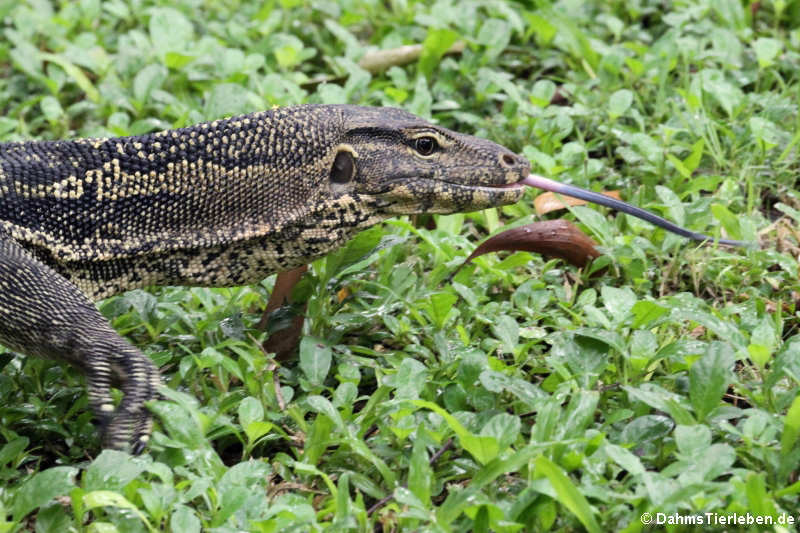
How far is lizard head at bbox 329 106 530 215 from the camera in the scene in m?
3.84

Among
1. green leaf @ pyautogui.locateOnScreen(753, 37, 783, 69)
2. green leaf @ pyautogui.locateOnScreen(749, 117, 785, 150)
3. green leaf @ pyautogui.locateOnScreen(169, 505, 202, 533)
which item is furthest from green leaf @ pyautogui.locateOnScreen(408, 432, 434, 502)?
green leaf @ pyautogui.locateOnScreen(753, 37, 783, 69)

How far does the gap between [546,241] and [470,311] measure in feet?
1.69

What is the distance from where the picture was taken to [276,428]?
349 centimetres

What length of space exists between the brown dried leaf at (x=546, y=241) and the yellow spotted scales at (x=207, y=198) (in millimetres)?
462

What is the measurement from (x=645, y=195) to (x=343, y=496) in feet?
8.25

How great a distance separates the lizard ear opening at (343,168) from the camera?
384 cm

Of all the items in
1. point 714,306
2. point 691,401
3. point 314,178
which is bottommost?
point 714,306

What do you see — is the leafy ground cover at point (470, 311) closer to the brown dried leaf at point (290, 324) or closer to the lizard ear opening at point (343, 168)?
the brown dried leaf at point (290, 324)

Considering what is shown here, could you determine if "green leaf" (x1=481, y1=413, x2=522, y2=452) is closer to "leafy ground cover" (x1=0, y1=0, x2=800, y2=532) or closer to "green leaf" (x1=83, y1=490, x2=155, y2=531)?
"leafy ground cover" (x1=0, y1=0, x2=800, y2=532)

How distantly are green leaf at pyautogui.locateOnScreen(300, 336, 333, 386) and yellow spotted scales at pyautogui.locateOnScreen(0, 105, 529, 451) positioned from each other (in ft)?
0.98

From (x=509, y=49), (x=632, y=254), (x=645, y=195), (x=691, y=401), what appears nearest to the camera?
(x=691, y=401)

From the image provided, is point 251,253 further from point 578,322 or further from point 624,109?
point 624,109

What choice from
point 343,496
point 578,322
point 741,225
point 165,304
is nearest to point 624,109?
point 741,225

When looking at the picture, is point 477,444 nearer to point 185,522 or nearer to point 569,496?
point 569,496
